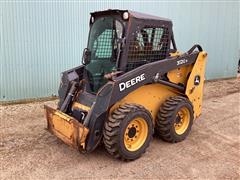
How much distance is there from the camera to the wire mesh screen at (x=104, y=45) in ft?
14.7

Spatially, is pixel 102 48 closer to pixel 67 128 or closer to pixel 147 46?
pixel 147 46

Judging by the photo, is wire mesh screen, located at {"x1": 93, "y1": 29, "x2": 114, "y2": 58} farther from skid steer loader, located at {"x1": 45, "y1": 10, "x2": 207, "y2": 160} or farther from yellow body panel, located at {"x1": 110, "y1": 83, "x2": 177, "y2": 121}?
yellow body panel, located at {"x1": 110, "y1": 83, "x2": 177, "y2": 121}

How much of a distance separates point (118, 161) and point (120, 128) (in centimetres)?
58

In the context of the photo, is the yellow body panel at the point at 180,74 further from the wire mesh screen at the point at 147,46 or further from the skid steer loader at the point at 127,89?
the wire mesh screen at the point at 147,46

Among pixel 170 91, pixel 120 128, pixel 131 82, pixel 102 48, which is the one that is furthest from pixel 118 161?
pixel 102 48

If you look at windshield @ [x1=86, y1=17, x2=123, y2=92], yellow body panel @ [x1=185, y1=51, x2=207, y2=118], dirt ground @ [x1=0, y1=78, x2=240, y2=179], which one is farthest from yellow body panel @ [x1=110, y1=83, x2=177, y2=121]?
dirt ground @ [x1=0, y1=78, x2=240, y2=179]

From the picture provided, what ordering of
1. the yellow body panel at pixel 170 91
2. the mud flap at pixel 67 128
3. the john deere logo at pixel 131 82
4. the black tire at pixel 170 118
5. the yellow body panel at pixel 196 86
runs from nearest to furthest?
the mud flap at pixel 67 128 → the john deere logo at pixel 131 82 → the yellow body panel at pixel 170 91 → the black tire at pixel 170 118 → the yellow body panel at pixel 196 86

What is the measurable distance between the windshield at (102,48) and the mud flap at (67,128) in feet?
2.37

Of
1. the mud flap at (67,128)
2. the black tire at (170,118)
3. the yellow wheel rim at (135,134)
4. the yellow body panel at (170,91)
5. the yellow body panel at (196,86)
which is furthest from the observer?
the yellow body panel at (196,86)

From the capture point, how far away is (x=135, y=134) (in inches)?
165

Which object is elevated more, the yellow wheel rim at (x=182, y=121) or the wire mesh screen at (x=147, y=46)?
the wire mesh screen at (x=147, y=46)

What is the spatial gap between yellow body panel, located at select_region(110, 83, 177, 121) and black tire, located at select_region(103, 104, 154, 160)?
0.86 feet

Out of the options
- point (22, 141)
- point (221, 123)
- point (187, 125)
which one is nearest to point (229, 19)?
point (221, 123)

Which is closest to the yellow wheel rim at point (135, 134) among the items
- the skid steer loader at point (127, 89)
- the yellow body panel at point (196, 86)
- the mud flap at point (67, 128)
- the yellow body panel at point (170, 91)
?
the skid steer loader at point (127, 89)
